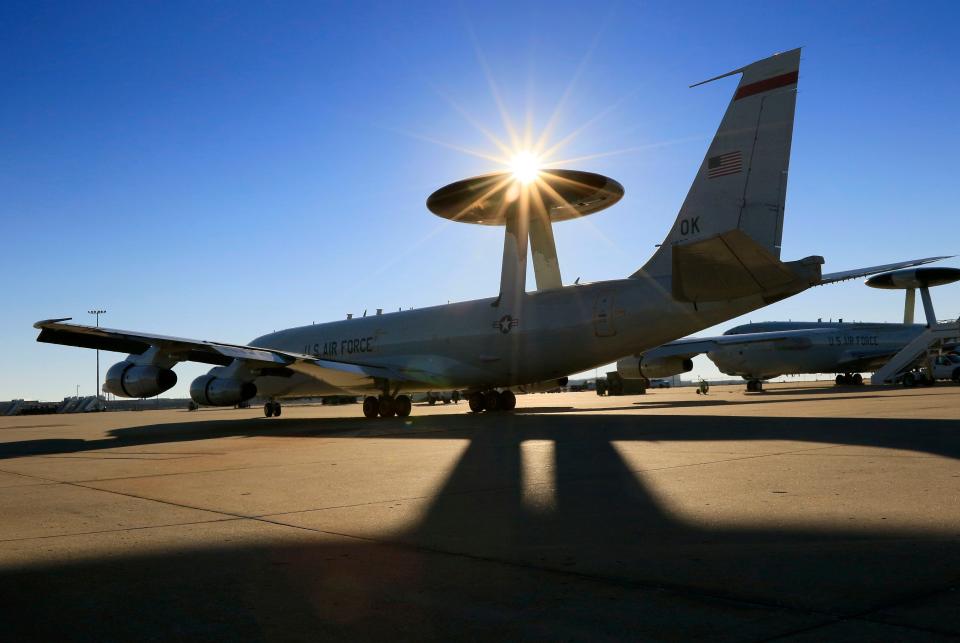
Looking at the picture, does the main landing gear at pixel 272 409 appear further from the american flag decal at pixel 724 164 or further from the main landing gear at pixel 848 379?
the main landing gear at pixel 848 379

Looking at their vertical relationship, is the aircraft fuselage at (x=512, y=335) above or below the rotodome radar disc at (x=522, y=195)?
below

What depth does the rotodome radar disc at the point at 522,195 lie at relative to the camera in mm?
23594

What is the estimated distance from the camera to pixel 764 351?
158 ft

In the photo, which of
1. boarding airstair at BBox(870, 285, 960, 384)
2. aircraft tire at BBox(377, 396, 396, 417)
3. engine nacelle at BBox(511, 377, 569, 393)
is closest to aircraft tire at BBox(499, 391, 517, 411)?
engine nacelle at BBox(511, 377, 569, 393)

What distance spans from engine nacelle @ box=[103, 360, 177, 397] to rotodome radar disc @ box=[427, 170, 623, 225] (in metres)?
10.1

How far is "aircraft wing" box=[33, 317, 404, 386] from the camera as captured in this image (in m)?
18.5

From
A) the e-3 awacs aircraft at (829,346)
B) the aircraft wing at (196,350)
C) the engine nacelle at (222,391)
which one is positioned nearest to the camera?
the aircraft wing at (196,350)

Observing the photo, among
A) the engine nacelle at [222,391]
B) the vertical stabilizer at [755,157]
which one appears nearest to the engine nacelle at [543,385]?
the engine nacelle at [222,391]

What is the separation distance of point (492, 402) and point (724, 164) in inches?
445

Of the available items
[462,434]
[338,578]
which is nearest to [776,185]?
[462,434]

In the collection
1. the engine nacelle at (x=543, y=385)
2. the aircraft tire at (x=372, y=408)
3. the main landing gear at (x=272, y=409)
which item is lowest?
the main landing gear at (x=272, y=409)

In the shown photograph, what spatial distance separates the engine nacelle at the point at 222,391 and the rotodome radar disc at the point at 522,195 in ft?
27.9

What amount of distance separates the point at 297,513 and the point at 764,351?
152 feet

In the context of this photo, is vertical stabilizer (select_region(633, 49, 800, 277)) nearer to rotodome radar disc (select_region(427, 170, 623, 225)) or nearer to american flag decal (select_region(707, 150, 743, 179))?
american flag decal (select_region(707, 150, 743, 179))
